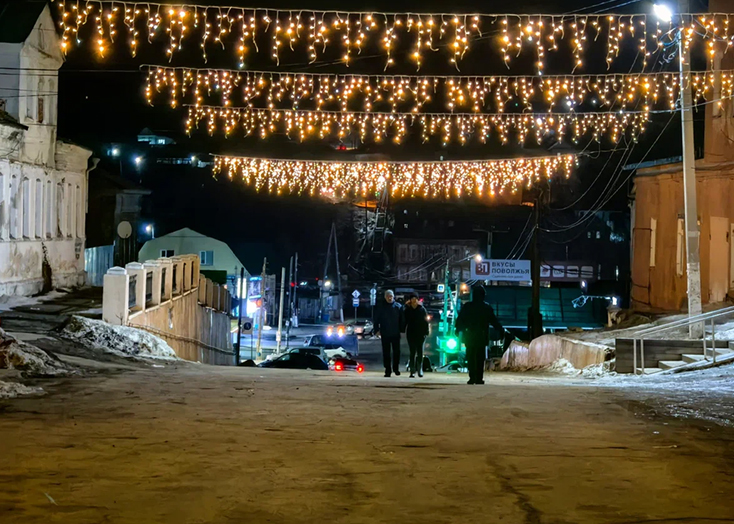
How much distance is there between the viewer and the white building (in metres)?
24.9

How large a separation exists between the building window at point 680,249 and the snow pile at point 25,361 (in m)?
21.6

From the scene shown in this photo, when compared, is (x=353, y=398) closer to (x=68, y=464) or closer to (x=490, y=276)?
(x=68, y=464)

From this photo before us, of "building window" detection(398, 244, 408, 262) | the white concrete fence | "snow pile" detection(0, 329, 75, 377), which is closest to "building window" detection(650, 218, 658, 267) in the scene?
the white concrete fence

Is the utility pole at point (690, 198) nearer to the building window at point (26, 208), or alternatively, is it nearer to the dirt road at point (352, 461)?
the dirt road at point (352, 461)

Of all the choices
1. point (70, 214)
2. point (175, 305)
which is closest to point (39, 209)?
point (70, 214)

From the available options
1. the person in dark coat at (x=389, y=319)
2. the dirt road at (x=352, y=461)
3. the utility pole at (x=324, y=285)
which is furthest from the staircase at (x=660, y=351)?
the utility pole at (x=324, y=285)

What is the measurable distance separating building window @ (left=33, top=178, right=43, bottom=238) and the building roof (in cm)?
465

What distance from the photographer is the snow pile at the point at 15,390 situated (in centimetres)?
943

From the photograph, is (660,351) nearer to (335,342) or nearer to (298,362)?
(298,362)

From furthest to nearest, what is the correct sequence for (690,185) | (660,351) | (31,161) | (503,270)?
A: (503,270), (31,161), (690,185), (660,351)

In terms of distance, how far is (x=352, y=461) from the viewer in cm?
657

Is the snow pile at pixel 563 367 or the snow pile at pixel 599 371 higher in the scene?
the snow pile at pixel 599 371

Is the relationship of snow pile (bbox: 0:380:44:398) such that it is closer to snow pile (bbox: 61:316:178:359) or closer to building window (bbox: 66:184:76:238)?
snow pile (bbox: 61:316:178:359)

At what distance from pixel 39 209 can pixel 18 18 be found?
6045 millimetres
